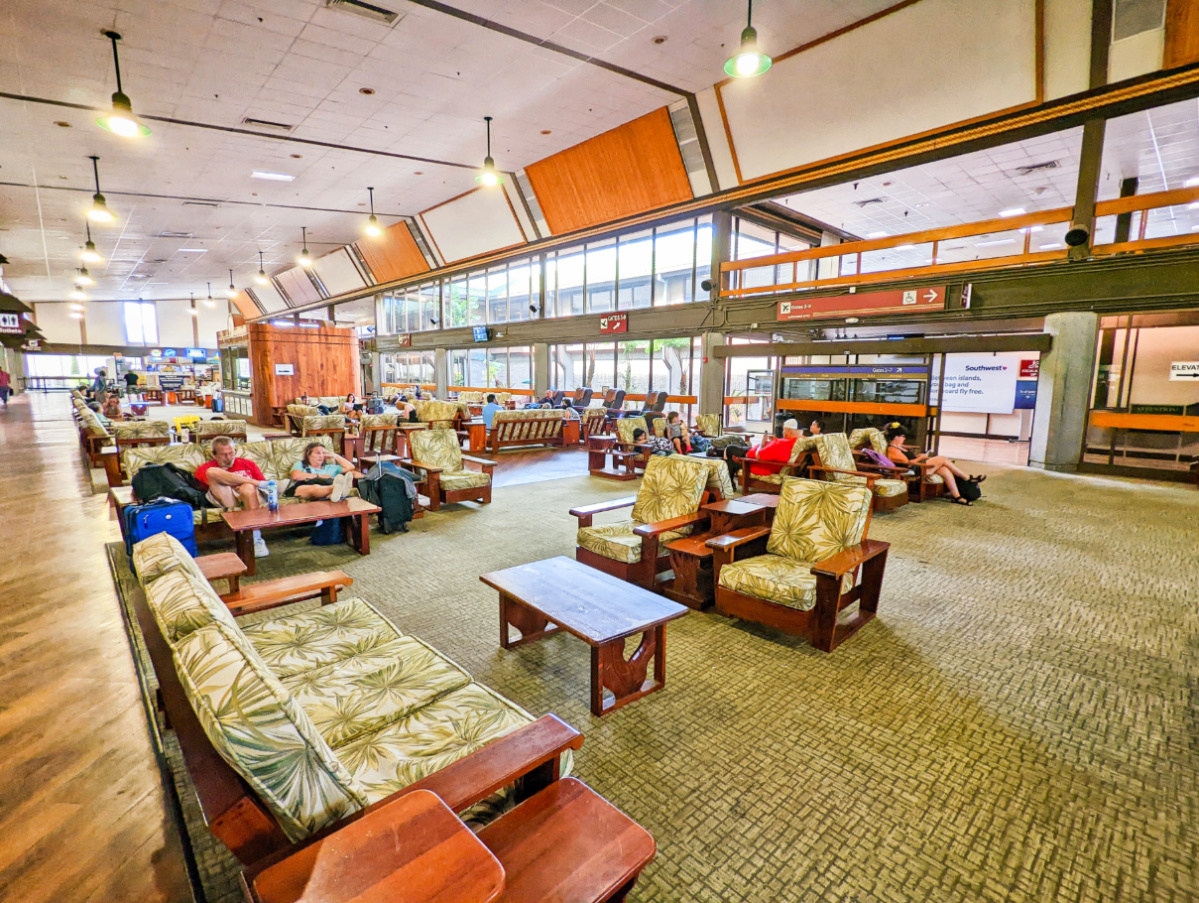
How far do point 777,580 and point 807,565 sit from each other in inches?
14.2

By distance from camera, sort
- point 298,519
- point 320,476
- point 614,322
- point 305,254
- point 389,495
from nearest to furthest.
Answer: point 298,519, point 320,476, point 389,495, point 305,254, point 614,322

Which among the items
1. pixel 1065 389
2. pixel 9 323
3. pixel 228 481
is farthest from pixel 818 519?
pixel 9 323

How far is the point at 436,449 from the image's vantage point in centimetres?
629

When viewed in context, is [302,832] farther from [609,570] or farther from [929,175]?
[929,175]

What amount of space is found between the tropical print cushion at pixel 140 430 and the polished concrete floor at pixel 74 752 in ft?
13.0

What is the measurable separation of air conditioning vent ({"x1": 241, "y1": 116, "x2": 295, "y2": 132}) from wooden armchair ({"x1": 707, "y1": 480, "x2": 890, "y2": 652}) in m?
9.42

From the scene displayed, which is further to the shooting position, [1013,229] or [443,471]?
[1013,229]

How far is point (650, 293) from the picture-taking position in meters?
13.0

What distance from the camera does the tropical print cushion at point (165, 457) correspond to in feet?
16.2

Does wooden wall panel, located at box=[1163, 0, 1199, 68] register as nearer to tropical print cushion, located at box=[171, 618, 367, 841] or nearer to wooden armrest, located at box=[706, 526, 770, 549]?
wooden armrest, located at box=[706, 526, 770, 549]

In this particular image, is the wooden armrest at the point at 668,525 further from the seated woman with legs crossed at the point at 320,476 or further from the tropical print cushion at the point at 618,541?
the seated woman with legs crossed at the point at 320,476

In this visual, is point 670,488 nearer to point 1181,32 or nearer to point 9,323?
point 1181,32

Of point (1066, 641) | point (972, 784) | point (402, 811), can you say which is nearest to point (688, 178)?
point (1066, 641)

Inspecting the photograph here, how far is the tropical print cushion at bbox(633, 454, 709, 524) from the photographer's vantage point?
3.97m
